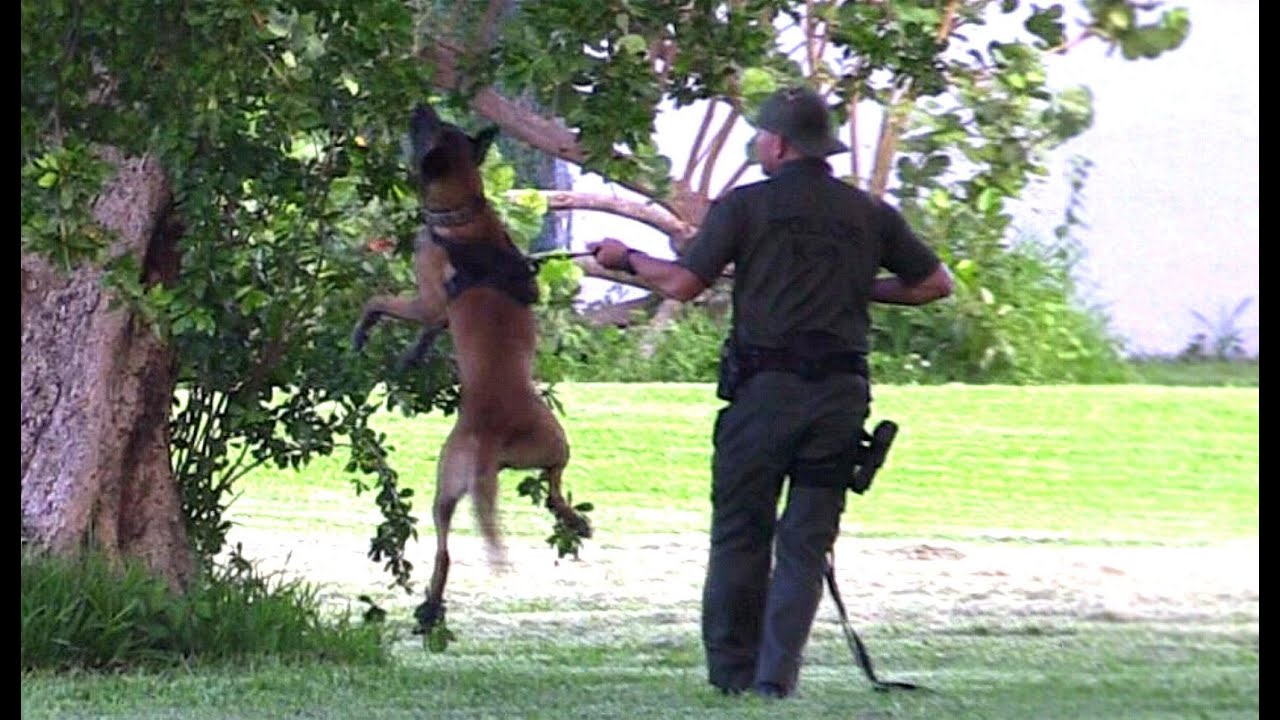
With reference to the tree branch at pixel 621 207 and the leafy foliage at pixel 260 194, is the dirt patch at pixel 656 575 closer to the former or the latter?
the leafy foliage at pixel 260 194

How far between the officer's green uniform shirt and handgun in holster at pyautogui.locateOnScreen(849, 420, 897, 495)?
278 mm

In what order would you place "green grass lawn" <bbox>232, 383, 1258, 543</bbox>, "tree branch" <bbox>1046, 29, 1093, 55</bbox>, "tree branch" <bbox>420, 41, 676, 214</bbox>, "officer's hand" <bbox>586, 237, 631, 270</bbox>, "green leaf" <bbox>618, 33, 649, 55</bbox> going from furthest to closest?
"tree branch" <bbox>420, 41, 676, 214</bbox>, "green leaf" <bbox>618, 33, 649, 55</bbox>, "officer's hand" <bbox>586, 237, 631, 270</bbox>, "tree branch" <bbox>1046, 29, 1093, 55</bbox>, "green grass lawn" <bbox>232, 383, 1258, 543</bbox>

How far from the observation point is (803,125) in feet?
20.1

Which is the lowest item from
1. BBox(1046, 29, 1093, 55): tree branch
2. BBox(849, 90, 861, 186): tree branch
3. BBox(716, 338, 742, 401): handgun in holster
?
BBox(716, 338, 742, 401): handgun in holster

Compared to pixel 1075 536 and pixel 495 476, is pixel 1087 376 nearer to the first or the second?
pixel 1075 536

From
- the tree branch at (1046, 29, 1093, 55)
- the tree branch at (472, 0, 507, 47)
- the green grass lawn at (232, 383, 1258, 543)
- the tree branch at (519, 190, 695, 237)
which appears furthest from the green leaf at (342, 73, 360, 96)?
the tree branch at (1046, 29, 1093, 55)

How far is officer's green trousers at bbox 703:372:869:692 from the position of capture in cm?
618

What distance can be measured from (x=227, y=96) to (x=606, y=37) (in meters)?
1.06

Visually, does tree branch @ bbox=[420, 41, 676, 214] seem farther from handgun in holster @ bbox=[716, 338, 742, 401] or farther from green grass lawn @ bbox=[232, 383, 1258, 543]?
handgun in holster @ bbox=[716, 338, 742, 401]

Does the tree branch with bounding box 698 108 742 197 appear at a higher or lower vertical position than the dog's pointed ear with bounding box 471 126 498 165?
higher

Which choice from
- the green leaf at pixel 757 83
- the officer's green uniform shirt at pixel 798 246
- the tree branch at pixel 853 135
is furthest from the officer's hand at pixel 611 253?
the green leaf at pixel 757 83

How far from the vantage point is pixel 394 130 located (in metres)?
7.00

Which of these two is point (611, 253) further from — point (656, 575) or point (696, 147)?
point (656, 575)

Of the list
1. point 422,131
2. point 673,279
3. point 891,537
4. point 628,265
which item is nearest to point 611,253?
point 628,265
